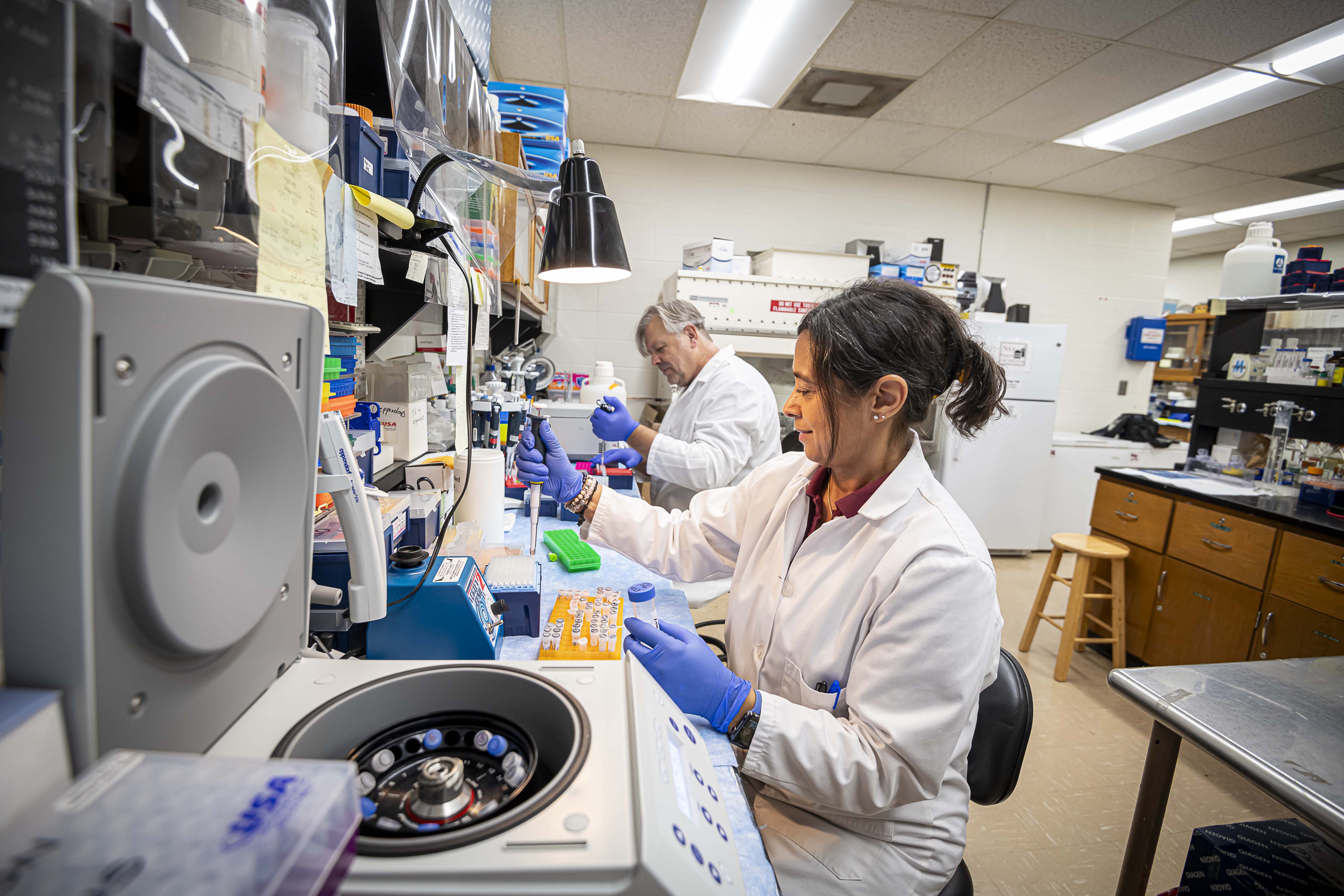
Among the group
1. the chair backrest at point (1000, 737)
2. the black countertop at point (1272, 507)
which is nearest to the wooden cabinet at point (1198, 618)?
the black countertop at point (1272, 507)

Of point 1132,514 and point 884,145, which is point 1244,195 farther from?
point 1132,514

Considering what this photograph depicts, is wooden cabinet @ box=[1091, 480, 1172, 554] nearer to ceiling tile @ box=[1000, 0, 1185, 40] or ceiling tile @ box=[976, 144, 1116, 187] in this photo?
ceiling tile @ box=[1000, 0, 1185, 40]

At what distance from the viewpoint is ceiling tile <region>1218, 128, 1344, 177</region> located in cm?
334

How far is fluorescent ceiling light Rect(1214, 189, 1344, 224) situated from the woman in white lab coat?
551 centimetres

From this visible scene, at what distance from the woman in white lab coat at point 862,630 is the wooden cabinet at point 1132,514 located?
225 cm

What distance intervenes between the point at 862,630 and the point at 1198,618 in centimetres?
249

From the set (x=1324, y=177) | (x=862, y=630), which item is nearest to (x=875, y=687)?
(x=862, y=630)

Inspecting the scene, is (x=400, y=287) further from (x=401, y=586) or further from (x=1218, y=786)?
(x=1218, y=786)

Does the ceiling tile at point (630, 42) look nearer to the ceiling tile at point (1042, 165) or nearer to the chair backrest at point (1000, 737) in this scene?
the ceiling tile at point (1042, 165)

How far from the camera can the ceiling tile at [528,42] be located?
8.34 feet

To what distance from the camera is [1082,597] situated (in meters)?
2.64

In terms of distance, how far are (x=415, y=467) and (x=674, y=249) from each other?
3.27 meters

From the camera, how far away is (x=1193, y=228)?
5.27m

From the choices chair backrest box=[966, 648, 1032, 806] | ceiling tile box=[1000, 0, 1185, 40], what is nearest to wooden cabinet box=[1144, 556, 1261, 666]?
chair backrest box=[966, 648, 1032, 806]
